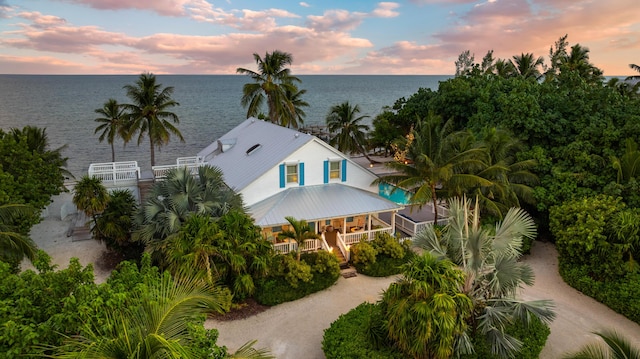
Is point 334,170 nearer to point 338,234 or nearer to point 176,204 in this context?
point 338,234

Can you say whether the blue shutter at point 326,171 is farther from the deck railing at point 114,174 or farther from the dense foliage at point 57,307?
the dense foliage at point 57,307

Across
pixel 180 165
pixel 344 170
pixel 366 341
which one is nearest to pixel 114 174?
pixel 180 165

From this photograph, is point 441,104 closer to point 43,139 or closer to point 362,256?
point 362,256

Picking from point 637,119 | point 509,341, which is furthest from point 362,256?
point 637,119

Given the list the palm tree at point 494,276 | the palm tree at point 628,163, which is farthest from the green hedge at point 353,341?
the palm tree at point 628,163

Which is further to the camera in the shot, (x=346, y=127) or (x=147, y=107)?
(x=346, y=127)
